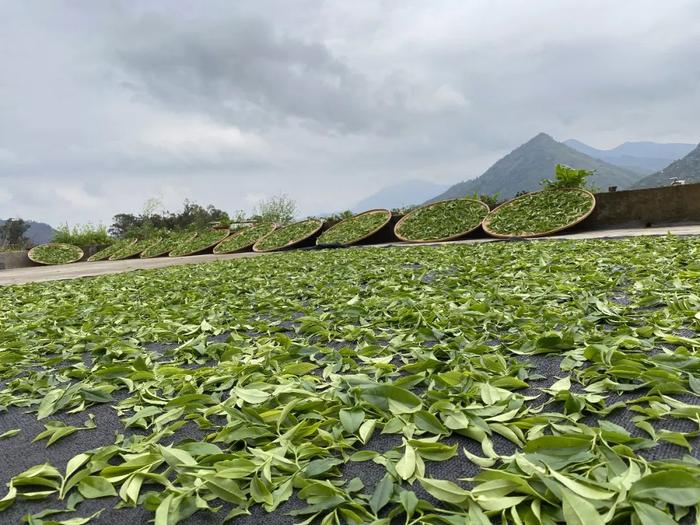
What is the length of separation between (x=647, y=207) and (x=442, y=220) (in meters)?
2.92

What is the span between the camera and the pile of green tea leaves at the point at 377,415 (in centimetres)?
67

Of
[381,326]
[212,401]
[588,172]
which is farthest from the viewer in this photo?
[588,172]

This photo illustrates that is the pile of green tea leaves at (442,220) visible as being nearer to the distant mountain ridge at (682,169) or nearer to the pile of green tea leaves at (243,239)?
the pile of green tea leaves at (243,239)

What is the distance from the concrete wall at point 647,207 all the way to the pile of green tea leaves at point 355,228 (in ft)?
11.0

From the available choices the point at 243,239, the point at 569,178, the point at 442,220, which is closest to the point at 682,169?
the point at 569,178

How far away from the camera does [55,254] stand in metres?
11.7

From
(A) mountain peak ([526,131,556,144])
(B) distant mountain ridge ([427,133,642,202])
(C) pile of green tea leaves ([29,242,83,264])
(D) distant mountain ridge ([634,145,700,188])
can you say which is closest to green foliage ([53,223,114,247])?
(C) pile of green tea leaves ([29,242,83,264])

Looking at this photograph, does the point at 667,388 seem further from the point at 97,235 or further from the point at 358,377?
the point at 97,235

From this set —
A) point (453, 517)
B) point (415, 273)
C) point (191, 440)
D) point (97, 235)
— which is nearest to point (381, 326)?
point (191, 440)

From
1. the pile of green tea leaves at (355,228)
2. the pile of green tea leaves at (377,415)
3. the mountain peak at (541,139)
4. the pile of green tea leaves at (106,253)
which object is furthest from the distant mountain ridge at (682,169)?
the mountain peak at (541,139)

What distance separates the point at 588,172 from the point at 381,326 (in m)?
7.15

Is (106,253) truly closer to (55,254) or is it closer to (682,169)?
(55,254)

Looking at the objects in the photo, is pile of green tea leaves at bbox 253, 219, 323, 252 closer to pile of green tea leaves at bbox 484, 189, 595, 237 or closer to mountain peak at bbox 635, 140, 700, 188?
pile of green tea leaves at bbox 484, 189, 595, 237

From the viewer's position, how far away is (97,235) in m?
14.6
